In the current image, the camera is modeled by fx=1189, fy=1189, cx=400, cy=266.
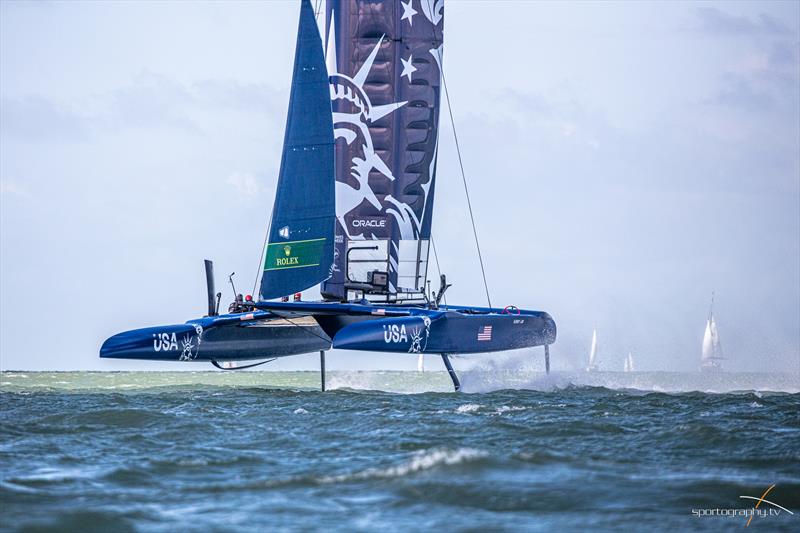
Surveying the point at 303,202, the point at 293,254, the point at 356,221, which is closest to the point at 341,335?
the point at 293,254

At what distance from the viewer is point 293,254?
56.3 ft

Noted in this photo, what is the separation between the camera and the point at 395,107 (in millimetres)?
19828

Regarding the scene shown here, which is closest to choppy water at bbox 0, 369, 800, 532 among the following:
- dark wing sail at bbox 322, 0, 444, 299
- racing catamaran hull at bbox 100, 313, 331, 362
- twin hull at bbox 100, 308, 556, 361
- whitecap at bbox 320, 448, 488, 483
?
whitecap at bbox 320, 448, 488, 483

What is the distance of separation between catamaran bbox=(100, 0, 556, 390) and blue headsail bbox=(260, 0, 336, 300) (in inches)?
0.6

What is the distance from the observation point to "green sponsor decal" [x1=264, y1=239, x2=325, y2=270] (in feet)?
56.3

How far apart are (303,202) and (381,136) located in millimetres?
3043

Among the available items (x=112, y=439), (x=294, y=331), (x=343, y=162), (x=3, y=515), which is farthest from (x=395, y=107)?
(x=3, y=515)

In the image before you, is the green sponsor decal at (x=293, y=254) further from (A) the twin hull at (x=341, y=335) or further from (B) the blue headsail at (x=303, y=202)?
(A) the twin hull at (x=341, y=335)

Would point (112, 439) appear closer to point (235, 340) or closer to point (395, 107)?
point (235, 340)

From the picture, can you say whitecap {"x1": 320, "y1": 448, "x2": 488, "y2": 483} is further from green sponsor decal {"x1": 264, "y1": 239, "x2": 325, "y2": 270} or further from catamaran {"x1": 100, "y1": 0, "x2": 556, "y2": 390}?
green sponsor decal {"x1": 264, "y1": 239, "x2": 325, "y2": 270}

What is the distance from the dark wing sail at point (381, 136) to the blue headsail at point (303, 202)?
2.02 m

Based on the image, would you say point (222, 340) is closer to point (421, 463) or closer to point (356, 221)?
point (356, 221)

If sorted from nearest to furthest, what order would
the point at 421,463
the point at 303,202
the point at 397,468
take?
the point at 397,468
the point at 421,463
the point at 303,202

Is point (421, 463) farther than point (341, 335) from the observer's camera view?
No
